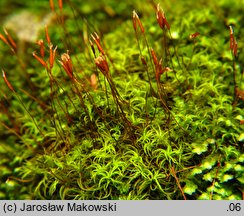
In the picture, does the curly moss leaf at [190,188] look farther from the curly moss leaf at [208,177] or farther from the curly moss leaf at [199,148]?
the curly moss leaf at [199,148]

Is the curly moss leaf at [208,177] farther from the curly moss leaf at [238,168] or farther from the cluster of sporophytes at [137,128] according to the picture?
the curly moss leaf at [238,168]

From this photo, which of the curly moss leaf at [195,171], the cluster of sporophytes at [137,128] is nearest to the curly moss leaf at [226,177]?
the cluster of sporophytes at [137,128]

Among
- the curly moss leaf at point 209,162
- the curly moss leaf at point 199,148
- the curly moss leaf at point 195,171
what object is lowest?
the curly moss leaf at point 195,171

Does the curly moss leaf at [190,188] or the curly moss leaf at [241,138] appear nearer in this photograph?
the curly moss leaf at [190,188]

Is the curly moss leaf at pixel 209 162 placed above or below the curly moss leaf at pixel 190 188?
above

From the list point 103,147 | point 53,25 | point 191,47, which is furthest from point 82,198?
point 53,25

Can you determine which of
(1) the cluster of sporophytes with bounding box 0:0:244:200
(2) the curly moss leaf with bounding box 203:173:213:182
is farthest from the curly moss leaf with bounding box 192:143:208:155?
(2) the curly moss leaf with bounding box 203:173:213:182

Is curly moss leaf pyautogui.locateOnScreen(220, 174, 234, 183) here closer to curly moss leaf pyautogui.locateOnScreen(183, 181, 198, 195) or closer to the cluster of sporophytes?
the cluster of sporophytes

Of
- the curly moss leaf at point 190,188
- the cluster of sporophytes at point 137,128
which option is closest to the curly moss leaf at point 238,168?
the cluster of sporophytes at point 137,128
